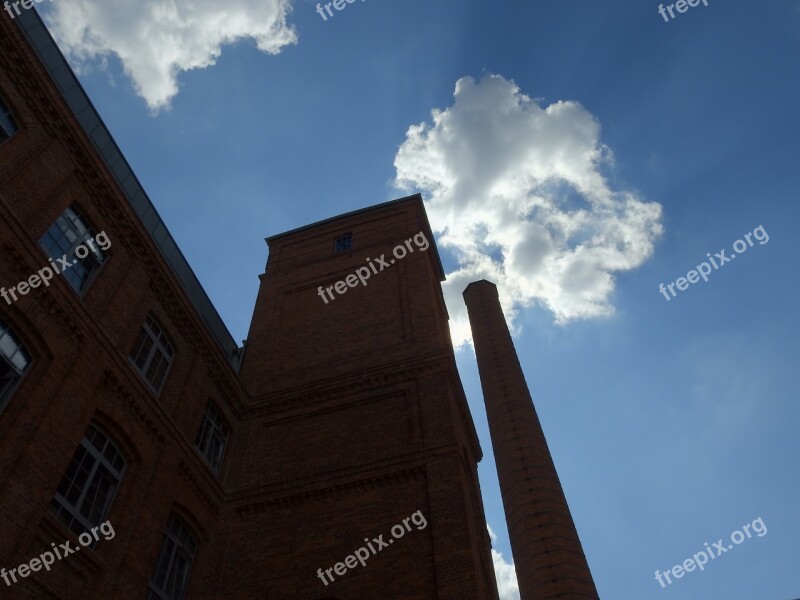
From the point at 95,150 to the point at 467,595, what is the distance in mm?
10648

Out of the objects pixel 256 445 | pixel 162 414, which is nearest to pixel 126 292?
pixel 162 414

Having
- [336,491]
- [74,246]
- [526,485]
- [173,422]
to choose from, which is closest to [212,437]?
[173,422]

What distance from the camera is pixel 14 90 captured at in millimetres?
10266

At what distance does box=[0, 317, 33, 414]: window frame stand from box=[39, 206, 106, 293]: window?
1406 millimetres

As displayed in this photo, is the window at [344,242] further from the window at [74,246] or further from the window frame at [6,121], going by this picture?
the window frame at [6,121]

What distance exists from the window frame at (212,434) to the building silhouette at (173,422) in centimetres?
6

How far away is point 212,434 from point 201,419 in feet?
1.90

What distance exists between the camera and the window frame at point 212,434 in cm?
1387

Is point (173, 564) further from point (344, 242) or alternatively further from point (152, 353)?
point (344, 242)

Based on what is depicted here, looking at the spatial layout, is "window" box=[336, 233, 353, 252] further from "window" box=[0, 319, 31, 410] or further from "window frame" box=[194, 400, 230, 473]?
"window" box=[0, 319, 31, 410]

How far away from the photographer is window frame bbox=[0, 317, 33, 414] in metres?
8.92

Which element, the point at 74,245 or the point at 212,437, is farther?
the point at 212,437

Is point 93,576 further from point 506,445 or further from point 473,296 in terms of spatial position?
point 473,296

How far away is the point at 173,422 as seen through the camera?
489 inches
